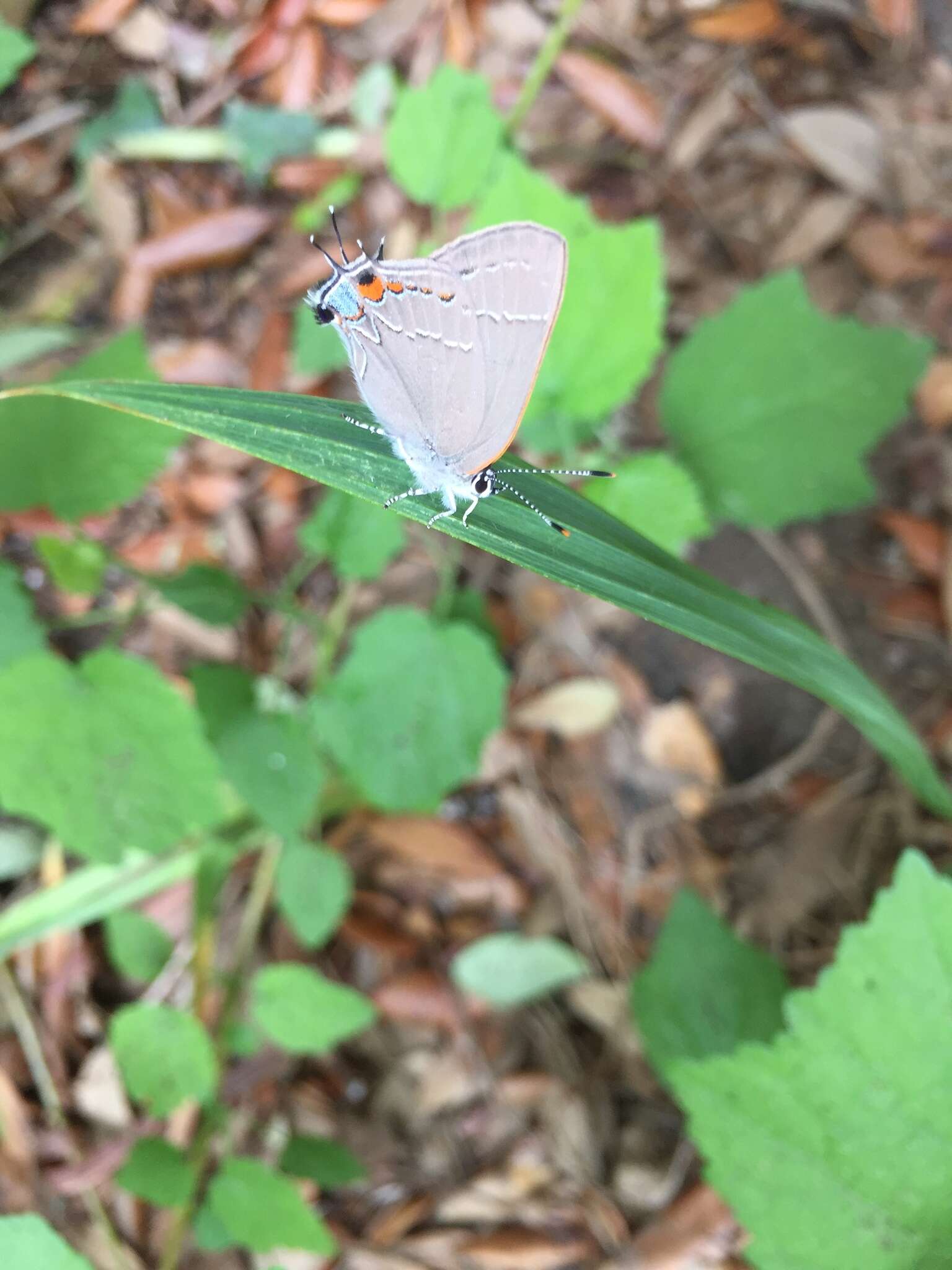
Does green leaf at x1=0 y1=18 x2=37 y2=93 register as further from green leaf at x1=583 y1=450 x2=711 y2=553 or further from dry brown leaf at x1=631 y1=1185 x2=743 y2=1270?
dry brown leaf at x1=631 y1=1185 x2=743 y2=1270

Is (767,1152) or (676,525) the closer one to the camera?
(767,1152)

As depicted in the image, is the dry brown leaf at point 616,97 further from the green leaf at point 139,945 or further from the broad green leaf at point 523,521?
the green leaf at point 139,945

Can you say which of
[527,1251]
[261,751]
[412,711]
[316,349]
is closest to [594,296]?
[316,349]

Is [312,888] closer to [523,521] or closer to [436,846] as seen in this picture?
[436,846]

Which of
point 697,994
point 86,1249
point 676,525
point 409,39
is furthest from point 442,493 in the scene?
point 409,39

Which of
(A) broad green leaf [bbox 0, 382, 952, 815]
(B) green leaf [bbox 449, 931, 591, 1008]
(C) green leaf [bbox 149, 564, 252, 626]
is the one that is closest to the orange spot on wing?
(A) broad green leaf [bbox 0, 382, 952, 815]

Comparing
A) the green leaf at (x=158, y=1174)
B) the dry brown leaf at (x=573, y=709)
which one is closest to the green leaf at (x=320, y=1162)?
the green leaf at (x=158, y=1174)

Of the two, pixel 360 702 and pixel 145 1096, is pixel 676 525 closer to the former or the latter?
pixel 360 702
